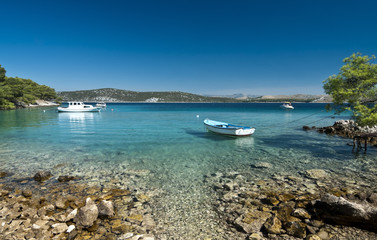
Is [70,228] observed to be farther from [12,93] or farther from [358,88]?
[12,93]

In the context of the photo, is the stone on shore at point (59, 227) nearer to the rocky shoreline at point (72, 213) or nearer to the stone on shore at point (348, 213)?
the rocky shoreline at point (72, 213)

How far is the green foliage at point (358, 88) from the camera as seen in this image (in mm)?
14828

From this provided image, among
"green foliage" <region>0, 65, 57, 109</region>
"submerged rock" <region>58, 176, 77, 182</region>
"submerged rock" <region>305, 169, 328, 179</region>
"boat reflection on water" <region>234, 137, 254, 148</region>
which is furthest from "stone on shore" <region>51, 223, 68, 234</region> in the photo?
"green foliage" <region>0, 65, 57, 109</region>

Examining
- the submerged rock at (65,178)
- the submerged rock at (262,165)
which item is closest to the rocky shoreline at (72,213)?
the submerged rock at (65,178)

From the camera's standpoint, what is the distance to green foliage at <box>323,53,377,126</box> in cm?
1483

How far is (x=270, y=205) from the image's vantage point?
27.9ft

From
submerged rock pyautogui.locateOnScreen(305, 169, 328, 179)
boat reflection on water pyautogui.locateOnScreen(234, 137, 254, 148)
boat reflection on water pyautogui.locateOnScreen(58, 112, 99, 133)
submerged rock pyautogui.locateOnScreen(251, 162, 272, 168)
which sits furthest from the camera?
boat reflection on water pyautogui.locateOnScreen(58, 112, 99, 133)

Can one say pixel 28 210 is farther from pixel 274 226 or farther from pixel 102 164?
pixel 274 226

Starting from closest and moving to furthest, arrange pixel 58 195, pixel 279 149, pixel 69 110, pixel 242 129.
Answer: pixel 58 195, pixel 279 149, pixel 242 129, pixel 69 110

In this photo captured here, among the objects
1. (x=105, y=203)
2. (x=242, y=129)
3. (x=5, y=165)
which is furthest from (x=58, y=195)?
(x=242, y=129)

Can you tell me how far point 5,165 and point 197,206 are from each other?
1419 cm

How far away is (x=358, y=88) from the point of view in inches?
601

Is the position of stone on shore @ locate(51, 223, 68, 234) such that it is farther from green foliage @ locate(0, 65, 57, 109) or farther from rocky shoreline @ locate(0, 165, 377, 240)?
Answer: green foliage @ locate(0, 65, 57, 109)

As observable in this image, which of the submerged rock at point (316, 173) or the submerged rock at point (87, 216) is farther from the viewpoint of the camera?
the submerged rock at point (316, 173)
